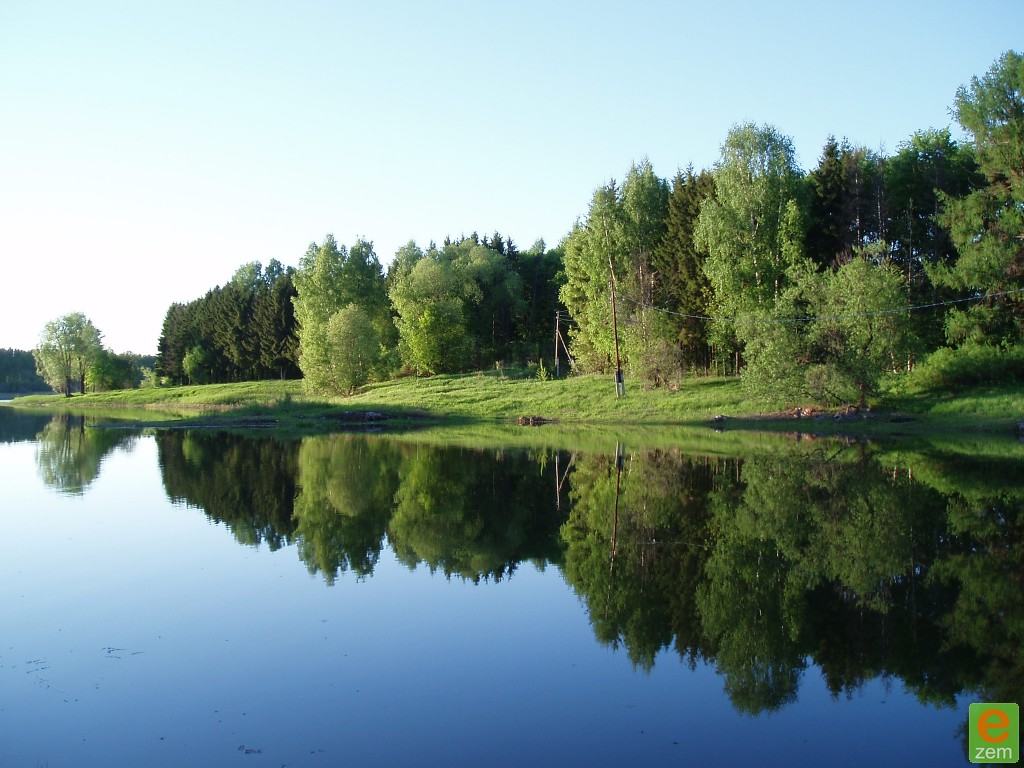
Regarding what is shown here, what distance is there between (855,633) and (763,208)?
42383 millimetres

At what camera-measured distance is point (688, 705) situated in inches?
313

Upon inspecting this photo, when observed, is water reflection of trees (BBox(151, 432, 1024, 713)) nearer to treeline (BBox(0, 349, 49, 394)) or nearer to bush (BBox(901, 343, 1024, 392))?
bush (BBox(901, 343, 1024, 392))

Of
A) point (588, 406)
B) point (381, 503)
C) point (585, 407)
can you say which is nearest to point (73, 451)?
point (381, 503)

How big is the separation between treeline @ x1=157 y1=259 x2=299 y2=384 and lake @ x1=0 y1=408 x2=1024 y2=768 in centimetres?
7169

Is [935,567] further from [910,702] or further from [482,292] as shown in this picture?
[482,292]

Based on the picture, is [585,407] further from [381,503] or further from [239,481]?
[381,503]

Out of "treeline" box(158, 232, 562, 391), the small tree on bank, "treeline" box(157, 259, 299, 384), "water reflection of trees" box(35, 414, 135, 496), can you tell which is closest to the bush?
"water reflection of trees" box(35, 414, 135, 496)

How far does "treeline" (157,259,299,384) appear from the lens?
Answer: 91562 millimetres

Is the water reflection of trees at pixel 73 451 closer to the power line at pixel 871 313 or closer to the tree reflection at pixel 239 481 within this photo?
the tree reflection at pixel 239 481

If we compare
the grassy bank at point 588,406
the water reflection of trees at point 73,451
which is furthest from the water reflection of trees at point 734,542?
the grassy bank at point 588,406

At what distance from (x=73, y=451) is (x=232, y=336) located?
61788 mm

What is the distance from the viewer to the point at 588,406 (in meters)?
49.4

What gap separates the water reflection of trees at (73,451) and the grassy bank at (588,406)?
8.13 m

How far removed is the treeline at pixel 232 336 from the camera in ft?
300
